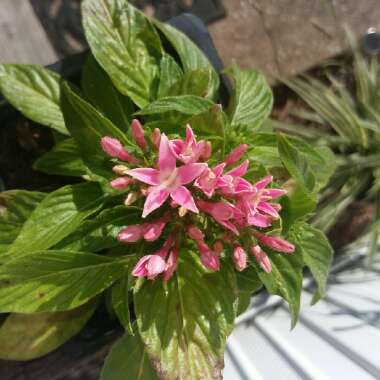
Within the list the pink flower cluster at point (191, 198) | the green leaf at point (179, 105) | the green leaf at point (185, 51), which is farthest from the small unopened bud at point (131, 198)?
the green leaf at point (185, 51)

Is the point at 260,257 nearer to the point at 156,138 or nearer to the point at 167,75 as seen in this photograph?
the point at 156,138

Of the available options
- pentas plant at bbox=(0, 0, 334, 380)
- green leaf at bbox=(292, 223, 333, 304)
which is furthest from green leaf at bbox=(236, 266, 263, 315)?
green leaf at bbox=(292, 223, 333, 304)

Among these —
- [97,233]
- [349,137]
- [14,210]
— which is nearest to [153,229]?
[97,233]

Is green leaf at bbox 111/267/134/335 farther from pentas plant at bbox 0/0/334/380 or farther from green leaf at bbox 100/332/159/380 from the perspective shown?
green leaf at bbox 100/332/159/380

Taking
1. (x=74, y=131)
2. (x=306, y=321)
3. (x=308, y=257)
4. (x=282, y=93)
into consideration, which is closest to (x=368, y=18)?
(x=282, y=93)

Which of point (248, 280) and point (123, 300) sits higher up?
point (123, 300)

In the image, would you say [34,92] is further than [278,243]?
Yes
